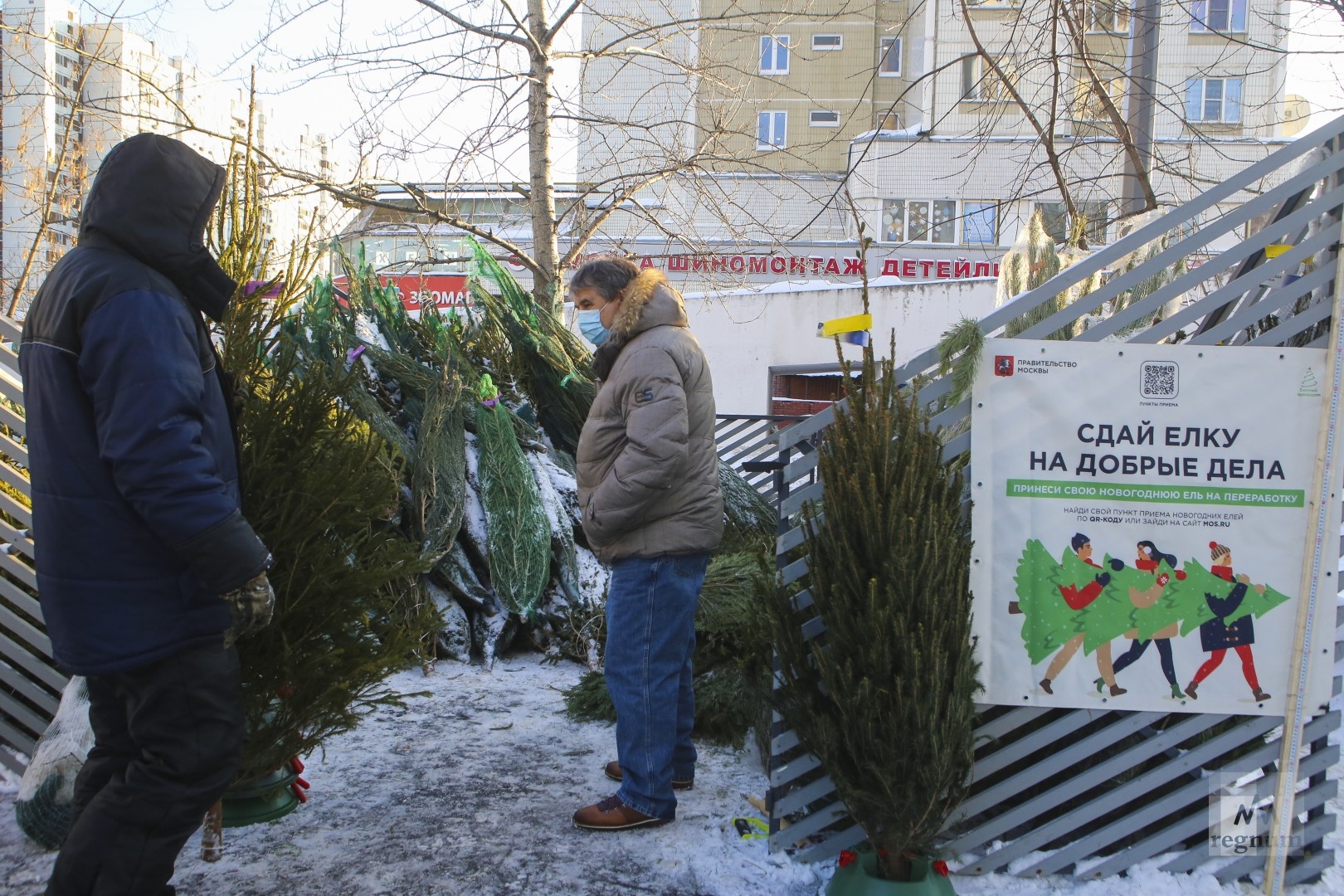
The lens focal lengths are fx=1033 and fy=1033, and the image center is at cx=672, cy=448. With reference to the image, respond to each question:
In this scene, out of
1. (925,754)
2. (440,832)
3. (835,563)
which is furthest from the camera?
(440,832)

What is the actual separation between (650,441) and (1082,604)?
52.6 inches

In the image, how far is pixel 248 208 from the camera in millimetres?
3281

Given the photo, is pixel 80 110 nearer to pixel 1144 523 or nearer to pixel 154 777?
pixel 154 777

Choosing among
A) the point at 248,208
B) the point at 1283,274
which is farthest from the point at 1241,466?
the point at 248,208

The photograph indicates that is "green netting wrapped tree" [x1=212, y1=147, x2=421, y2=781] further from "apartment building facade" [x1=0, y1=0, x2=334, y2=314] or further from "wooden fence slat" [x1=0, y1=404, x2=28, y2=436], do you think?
"apartment building facade" [x1=0, y1=0, x2=334, y2=314]

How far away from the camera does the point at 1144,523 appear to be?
114 inches

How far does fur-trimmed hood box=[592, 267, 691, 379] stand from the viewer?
337cm

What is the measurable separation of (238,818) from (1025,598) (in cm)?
251

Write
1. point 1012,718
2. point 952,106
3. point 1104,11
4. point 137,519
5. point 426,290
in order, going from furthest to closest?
point 426,290 → point 952,106 → point 1104,11 → point 1012,718 → point 137,519

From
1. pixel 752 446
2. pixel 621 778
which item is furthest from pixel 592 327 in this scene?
pixel 752 446

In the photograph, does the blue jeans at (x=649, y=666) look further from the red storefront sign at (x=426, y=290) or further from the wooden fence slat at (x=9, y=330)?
the red storefront sign at (x=426, y=290)

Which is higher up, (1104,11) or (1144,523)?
(1104,11)

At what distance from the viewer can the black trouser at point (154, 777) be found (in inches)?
90.7

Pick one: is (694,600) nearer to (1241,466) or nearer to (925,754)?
Result: (925,754)
